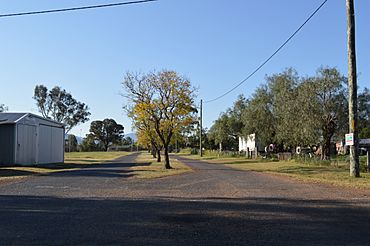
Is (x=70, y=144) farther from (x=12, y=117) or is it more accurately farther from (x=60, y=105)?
(x=12, y=117)

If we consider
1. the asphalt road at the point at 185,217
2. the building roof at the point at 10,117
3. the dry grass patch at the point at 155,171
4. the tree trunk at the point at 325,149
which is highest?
the building roof at the point at 10,117

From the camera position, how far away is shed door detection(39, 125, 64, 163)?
4300cm

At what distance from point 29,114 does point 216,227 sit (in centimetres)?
3475

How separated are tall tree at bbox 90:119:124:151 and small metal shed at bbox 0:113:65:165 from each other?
352 feet

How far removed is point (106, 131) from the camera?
15888 cm

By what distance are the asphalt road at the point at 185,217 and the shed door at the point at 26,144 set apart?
22796 millimetres

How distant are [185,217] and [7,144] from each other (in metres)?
30.4

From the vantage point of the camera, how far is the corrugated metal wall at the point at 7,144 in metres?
36.7

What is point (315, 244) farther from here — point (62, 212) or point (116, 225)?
point (62, 212)

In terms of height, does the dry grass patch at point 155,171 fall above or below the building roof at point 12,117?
below

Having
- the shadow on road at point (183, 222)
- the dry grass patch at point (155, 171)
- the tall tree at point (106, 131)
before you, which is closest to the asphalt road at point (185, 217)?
the shadow on road at point (183, 222)

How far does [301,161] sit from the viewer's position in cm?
3847

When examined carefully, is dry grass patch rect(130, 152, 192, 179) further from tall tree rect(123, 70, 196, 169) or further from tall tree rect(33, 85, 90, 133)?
tall tree rect(33, 85, 90, 133)

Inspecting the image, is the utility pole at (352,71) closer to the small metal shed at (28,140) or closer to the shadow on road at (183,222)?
the shadow on road at (183,222)
